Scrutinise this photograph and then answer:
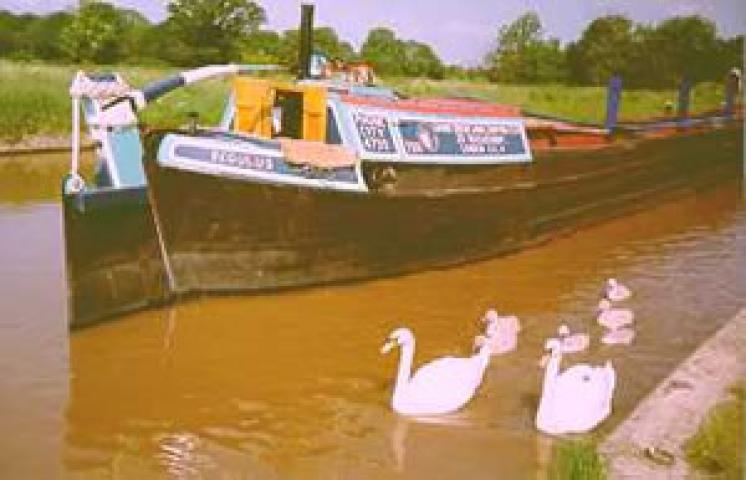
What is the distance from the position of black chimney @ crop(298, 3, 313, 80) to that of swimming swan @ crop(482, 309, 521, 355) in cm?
102

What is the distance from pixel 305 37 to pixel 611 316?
4.68 feet

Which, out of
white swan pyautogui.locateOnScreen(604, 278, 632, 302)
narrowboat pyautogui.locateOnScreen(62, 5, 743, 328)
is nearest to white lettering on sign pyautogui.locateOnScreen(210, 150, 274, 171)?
narrowboat pyautogui.locateOnScreen(62, 5, 743, 328)

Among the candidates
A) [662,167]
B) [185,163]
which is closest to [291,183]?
[185,163]

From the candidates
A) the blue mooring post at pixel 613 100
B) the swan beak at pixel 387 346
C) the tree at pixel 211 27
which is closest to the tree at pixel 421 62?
the tree at pixel 211 27

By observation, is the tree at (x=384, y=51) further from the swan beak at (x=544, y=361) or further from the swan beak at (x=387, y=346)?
the swan beak at (x=544, y=361)

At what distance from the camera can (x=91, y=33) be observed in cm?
326

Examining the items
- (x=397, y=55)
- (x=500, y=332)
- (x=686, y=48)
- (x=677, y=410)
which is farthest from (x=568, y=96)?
(x=677, y=410)

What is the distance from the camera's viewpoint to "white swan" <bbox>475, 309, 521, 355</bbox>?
381 cm

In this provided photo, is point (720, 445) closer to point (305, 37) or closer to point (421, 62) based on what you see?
point (421, 62)

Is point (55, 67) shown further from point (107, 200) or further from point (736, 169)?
point (736, 169)

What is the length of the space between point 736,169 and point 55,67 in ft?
8.09

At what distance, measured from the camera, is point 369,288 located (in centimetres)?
385

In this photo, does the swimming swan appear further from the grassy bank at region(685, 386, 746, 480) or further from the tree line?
the tree line

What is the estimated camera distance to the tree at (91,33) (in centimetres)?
325
